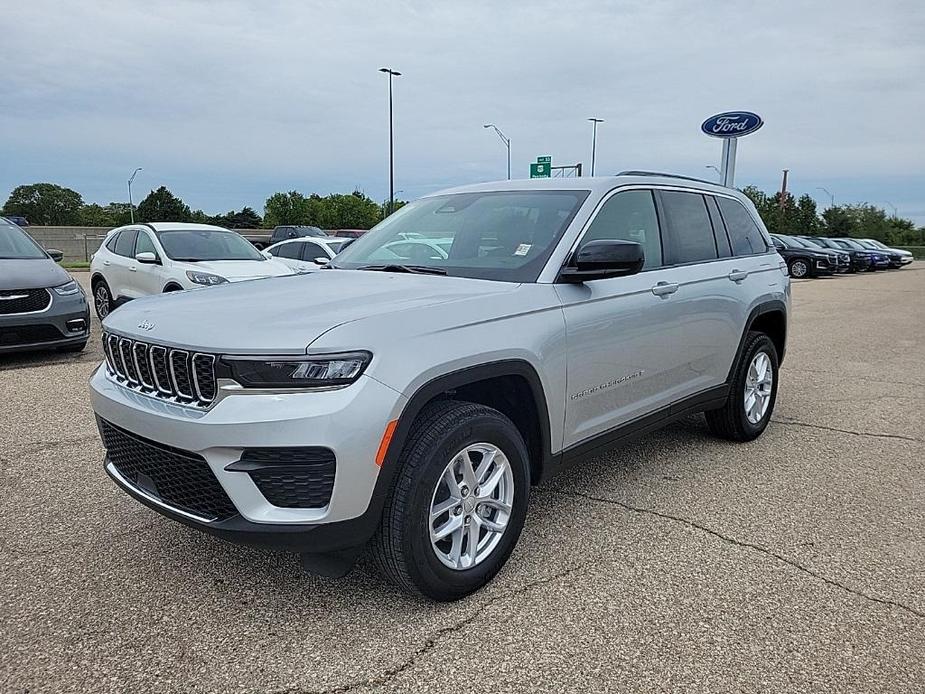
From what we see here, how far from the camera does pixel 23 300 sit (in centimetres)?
771

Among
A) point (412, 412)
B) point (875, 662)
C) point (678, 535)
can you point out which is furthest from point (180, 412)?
point (875, 662)

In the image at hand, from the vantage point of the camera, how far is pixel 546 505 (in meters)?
4.09

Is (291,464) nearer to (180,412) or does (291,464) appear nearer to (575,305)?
(180,412)

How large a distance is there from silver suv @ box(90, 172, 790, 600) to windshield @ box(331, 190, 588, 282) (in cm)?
1

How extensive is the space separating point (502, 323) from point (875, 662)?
6.19 ft

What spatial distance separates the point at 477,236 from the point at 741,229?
2.42 m

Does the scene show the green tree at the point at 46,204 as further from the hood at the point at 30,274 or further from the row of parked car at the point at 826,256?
the hood at the point at 30,274

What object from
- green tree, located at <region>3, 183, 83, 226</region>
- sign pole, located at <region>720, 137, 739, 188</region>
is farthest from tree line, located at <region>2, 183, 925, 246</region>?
sign pole, located at <region>720, 137, 739, 188</region>

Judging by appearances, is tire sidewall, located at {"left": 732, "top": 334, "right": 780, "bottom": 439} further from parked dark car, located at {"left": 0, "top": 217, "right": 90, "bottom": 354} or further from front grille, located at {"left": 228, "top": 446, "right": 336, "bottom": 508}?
parked dark car, located at {"left": 0, "top": 217, "right": 90, "bottom": 354}

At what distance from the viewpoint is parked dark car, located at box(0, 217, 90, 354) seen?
7.64 metres

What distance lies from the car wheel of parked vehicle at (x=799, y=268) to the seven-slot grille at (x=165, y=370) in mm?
28559

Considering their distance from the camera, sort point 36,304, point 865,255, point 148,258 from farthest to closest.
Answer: point 865,255 → point 148,258 → point 36,304

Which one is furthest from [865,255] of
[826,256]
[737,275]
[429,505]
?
[429,505]

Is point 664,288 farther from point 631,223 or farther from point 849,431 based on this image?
point 849,431
